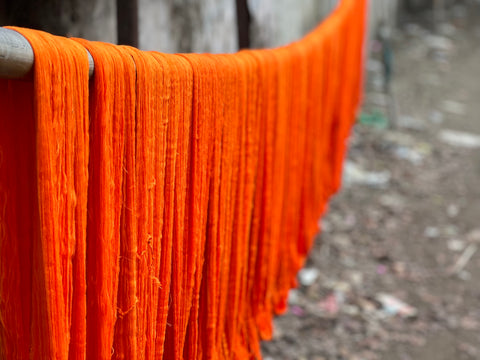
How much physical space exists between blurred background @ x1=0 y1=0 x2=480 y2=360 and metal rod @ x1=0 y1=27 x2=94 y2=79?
0.70m

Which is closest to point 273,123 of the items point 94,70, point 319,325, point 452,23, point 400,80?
point 94,70

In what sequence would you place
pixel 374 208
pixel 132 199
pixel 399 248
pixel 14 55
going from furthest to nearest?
pixel 374 208
pixel 399 248
pixel 132 199
pixel 14 55

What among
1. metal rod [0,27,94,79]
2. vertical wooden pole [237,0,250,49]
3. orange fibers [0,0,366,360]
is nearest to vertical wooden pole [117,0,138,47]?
orange fibers [0,0,366,360]

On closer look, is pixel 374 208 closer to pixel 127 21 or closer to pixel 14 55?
pixel 127 21

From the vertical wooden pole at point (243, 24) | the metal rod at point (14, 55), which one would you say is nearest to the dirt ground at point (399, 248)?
the vertical wooden pole at point (243, 24)

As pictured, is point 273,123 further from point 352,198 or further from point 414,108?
point 414,108

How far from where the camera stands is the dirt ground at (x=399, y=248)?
13.0 ft

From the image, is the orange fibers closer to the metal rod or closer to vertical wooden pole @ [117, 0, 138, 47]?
the metal rod

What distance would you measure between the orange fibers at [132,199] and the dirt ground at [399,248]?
1799 mm

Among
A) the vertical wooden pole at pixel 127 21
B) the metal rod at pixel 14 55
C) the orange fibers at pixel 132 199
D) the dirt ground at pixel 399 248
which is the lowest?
the dirt ground at pixel 399 248

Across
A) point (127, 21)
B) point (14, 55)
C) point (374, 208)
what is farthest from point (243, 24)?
point (374, 208)

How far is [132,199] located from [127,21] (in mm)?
781

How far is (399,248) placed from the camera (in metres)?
5.09

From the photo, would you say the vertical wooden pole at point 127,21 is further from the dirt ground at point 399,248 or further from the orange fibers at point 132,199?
the dirt ground at point 399,248
